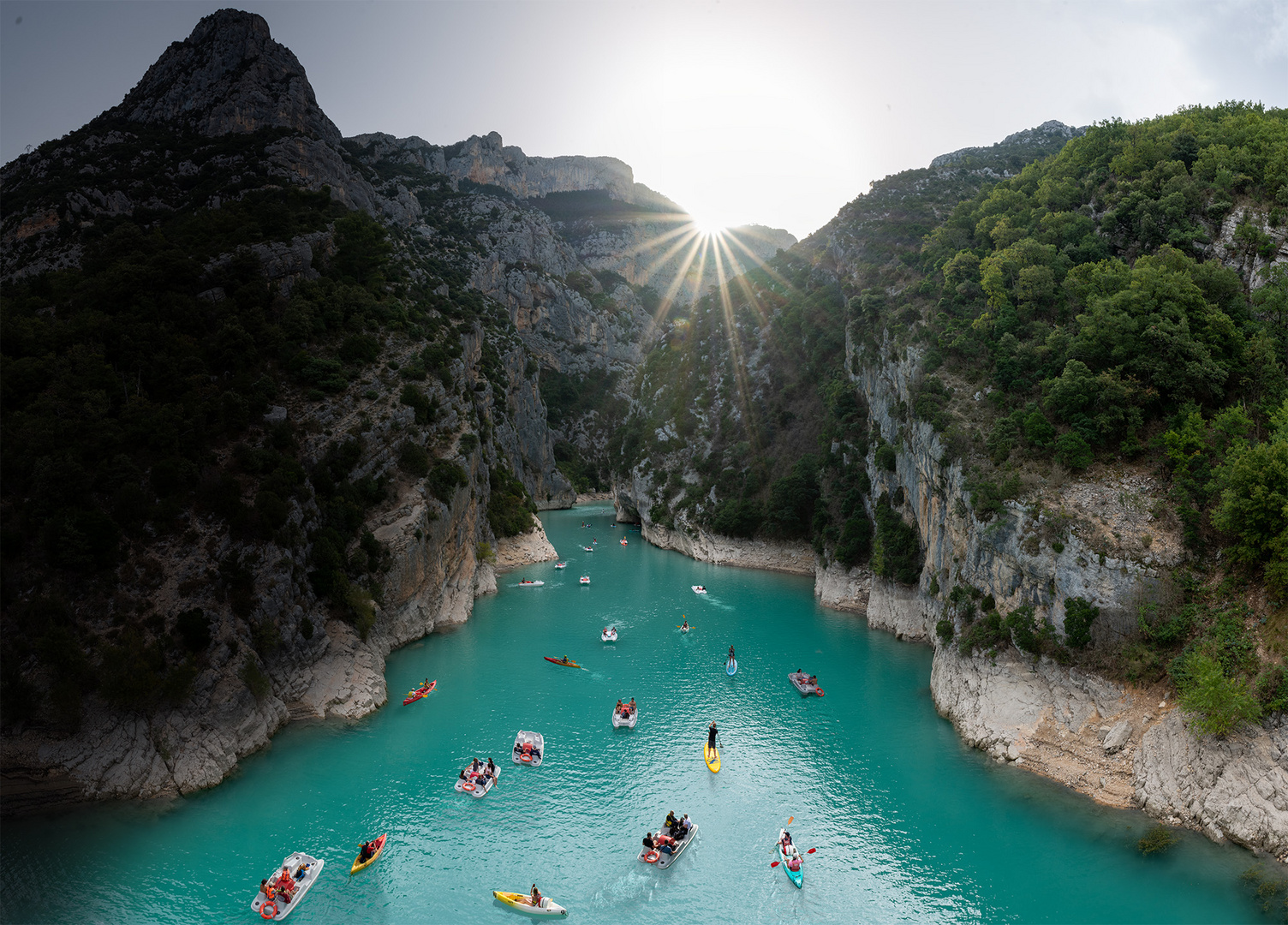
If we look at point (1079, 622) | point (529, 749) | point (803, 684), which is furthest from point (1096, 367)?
point (529, 749)

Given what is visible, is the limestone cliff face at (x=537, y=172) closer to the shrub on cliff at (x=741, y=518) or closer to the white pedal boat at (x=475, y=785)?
the shrub on cliff at (x=741, y=518)

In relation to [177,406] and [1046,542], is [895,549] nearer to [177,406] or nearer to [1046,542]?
[1046,542]

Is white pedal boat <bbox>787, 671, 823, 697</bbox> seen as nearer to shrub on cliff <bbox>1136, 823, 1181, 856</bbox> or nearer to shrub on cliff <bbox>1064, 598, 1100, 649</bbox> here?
shrub on cliff <bbox>1064, 598, 1100, 649</bbox>

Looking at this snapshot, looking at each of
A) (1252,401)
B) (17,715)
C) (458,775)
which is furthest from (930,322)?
(17,715)

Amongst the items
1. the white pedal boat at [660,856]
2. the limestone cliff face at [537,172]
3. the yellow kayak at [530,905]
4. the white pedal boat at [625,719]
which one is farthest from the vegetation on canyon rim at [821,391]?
the limestone cliff face at [537,172]

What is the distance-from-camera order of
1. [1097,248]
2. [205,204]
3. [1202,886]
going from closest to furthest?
[1202,886] < [1097,248] < [205,204]

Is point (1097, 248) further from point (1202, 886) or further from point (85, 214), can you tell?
point (85, 214)
